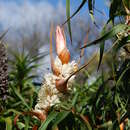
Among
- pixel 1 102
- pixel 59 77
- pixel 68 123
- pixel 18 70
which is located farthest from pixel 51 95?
pixel 18 70

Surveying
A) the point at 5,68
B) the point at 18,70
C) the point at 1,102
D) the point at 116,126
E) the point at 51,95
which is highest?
the point at 18,70

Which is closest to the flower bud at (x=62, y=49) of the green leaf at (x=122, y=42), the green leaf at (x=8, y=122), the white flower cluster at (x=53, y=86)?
the white flower cluster at (x=53, y=86)

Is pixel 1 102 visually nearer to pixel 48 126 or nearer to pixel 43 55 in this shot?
pixel 48 126

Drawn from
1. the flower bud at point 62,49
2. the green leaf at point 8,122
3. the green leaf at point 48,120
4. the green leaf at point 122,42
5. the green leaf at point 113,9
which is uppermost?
the green leaf at point 113,9

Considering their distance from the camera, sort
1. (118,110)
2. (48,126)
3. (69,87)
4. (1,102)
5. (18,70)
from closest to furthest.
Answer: (69,87) < (48,126) < (118,110) < (1,102) < (18,70)

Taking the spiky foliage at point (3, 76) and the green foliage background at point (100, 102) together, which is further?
the spiky foliage at point (3, 76)

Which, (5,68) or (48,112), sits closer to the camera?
(48,112)

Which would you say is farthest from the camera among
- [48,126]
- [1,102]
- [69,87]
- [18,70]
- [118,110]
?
[18,70]

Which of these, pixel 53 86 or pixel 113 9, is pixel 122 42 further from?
pixel 53 86

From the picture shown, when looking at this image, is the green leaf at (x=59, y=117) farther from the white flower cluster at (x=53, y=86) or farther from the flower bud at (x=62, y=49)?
the flower bud at (x=62, y=49)
